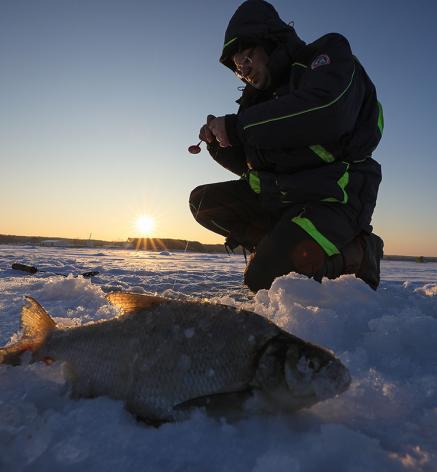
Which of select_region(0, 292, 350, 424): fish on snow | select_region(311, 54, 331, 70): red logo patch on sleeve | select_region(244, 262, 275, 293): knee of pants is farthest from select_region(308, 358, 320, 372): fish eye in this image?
select_region(311, 54, 331, 70): red logo patch on sleeve

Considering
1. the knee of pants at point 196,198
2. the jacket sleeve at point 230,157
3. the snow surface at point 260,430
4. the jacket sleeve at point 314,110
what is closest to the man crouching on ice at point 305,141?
the jacket sleeve at point 314,110

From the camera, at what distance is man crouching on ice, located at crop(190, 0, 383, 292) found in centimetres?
340

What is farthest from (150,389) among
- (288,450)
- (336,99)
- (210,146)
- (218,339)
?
(210,146)

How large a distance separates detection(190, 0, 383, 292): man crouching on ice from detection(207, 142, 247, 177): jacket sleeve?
55cm

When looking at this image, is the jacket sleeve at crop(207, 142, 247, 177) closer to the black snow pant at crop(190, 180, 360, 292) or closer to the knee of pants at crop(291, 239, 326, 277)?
the black snow pant at crop(190, 180, 360, 292)

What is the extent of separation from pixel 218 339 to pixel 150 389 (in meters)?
0.26

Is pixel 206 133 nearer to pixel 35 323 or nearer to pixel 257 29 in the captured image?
pixel 257 29

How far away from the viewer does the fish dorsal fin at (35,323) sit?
5.07 feet

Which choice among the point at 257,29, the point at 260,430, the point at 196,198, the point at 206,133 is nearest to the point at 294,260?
the point at 206,133

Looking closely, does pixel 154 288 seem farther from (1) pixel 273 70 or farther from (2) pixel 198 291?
(1) pixel 273 70

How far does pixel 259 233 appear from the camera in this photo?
5.07 m

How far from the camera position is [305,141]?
138 inches

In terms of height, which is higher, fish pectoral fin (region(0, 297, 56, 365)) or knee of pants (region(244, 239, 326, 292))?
knee of pants (region(244, 239, 326, 292))

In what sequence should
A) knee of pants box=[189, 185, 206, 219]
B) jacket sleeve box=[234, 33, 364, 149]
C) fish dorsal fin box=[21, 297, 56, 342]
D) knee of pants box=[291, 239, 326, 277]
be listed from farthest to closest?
1. knee of pants box=[189, 185, 206, 219]
2. knee of pants box=[291, 239, 326, 277]
3. jacket sleeve box=[234, 33, 364, 149]
4. fish dorsal fin box=[21, 297, 56, 342]
